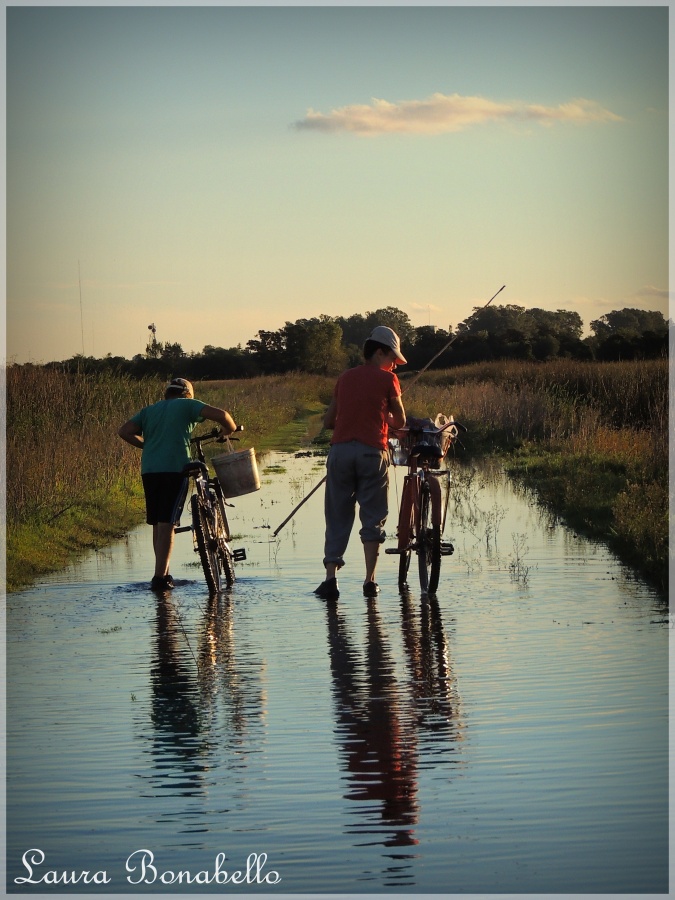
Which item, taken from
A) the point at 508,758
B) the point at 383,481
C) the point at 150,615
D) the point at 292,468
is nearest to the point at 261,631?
the point at 150,615

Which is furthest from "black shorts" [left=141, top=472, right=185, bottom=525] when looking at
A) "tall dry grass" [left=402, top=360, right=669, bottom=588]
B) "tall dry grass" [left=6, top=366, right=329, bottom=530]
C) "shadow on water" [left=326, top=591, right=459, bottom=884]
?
"tall dry grass" [left=402, top=360, right=669, bottom=588]

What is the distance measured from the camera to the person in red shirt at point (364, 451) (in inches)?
491

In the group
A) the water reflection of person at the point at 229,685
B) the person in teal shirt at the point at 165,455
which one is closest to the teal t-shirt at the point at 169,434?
the person in teal shirt at the point at 165,455

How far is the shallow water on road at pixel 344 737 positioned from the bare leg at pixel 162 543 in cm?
35

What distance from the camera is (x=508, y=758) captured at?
7250mm

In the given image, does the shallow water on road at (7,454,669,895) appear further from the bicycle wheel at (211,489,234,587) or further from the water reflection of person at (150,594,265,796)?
the bicycle wheel at (211,489,234,587)

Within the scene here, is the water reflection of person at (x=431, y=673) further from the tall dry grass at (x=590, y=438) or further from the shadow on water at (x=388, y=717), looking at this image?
the tall dry grass at (x=590, y=438)

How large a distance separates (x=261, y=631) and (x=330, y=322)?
4619 inches

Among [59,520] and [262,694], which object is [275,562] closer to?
[59,520]

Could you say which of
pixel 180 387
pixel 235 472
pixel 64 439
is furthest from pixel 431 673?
pixel 64 439

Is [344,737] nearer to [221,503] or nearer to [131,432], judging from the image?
[221,503]

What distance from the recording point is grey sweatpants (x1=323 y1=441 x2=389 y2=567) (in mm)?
12523

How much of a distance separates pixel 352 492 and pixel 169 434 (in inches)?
72.1

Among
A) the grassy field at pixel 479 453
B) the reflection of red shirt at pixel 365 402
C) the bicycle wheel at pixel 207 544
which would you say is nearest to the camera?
the reflection of red shirt at pixel 365 402
